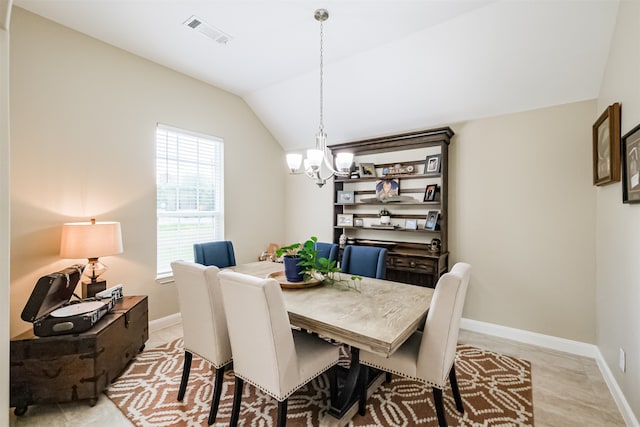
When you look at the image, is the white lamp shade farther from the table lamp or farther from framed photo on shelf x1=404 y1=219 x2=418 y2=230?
framed photo on shelf x1=404 y1=219 x2=418 y2=230

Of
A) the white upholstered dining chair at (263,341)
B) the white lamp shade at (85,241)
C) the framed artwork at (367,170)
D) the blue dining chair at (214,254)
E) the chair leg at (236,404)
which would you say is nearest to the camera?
the white upholstered dining chair at (263,341)

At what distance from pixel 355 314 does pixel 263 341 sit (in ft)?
1.82

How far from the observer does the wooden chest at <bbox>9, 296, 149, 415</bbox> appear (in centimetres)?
197


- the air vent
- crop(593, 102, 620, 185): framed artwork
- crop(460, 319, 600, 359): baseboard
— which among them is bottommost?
crop(460, 319, 600, 359): baseboard

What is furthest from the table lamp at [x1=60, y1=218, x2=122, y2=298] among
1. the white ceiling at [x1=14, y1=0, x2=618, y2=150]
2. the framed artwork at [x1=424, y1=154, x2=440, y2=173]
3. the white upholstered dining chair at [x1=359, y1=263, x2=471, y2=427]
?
the framed artwork at [x1=424, y1=154, x2=440, y2=173]

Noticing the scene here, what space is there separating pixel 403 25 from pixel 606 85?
5.95ft

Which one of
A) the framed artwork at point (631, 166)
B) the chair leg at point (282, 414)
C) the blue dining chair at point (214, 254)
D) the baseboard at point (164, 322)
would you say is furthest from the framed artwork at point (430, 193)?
the baseboard at point (164, 322)

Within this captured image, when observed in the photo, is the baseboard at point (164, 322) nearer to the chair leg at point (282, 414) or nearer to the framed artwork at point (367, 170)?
the chair leg at point (282, 414)

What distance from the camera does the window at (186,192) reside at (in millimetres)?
3555

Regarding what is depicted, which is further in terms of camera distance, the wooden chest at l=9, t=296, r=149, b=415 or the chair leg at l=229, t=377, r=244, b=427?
the wooden chest at l=9, t=296, r=149, b=415

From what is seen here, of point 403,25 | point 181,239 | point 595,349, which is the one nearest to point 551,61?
point 403,25

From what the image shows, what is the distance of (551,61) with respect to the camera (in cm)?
268

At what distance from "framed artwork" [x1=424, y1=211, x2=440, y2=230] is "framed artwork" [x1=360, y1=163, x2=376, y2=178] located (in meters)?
0.96

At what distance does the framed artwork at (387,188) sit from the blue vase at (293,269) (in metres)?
1.98
